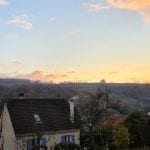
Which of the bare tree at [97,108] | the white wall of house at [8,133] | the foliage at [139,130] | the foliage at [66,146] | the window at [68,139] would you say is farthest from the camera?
the foliage at [139,130]

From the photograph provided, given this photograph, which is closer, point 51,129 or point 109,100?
point 109,100

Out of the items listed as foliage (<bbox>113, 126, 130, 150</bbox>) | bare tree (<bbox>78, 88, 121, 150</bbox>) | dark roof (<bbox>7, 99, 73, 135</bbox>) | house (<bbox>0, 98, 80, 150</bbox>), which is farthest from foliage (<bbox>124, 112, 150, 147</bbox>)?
bare tree (<bbox>78, 88, 121, 150</bbox>)

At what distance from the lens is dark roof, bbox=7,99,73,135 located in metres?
44.1

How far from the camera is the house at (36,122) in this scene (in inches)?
1697

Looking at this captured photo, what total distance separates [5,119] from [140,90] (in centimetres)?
14763

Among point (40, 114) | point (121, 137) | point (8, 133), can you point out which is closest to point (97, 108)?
point (121, 137)

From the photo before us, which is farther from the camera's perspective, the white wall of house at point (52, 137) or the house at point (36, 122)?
the house at point (36, 122)

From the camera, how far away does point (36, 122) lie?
4516 cm

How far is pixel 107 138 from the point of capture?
163ft

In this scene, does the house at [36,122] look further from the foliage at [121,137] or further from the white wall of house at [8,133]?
the foliage at [121,137]

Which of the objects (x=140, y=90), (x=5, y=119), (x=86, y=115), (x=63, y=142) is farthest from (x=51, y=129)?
(x=140, y=90)

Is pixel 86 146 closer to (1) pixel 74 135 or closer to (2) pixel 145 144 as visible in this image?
(1) pixel 74 135

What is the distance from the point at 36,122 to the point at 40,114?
2.32 meters

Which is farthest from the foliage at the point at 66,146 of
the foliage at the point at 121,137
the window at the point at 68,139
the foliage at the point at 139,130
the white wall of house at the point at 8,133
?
the foliage at the point at 139,130
